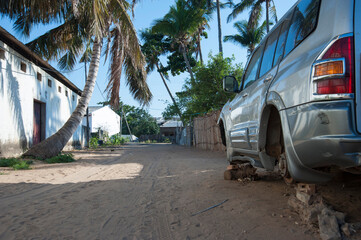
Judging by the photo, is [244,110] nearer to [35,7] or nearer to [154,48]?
[35,7]

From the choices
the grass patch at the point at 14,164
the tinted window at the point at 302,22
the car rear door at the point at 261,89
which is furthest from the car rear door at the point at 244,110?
the grass patch at the point at 14,164

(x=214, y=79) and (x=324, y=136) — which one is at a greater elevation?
(x=214, y=79)

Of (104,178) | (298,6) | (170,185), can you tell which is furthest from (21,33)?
(298,6)

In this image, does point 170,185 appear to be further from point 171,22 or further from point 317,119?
point 171,22

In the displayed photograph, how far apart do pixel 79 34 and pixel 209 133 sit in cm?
793

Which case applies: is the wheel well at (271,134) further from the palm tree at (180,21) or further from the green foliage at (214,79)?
the palm tree at (180,21)

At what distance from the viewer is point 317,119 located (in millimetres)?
1886

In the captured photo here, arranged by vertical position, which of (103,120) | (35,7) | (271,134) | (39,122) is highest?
(35,7)

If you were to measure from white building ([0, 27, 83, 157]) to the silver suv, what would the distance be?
972 cm

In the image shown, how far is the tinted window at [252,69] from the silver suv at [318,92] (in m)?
1.04

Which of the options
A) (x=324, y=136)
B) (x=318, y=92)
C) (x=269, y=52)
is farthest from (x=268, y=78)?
(x=324, y=136)

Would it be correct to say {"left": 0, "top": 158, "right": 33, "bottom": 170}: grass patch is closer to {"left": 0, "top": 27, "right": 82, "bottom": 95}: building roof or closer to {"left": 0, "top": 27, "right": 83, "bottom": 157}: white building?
{"left": 0, "top": 27, "right": 83, "bottom": 157}: white building

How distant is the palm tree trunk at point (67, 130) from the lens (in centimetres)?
949

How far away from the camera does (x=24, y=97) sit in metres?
11.2
